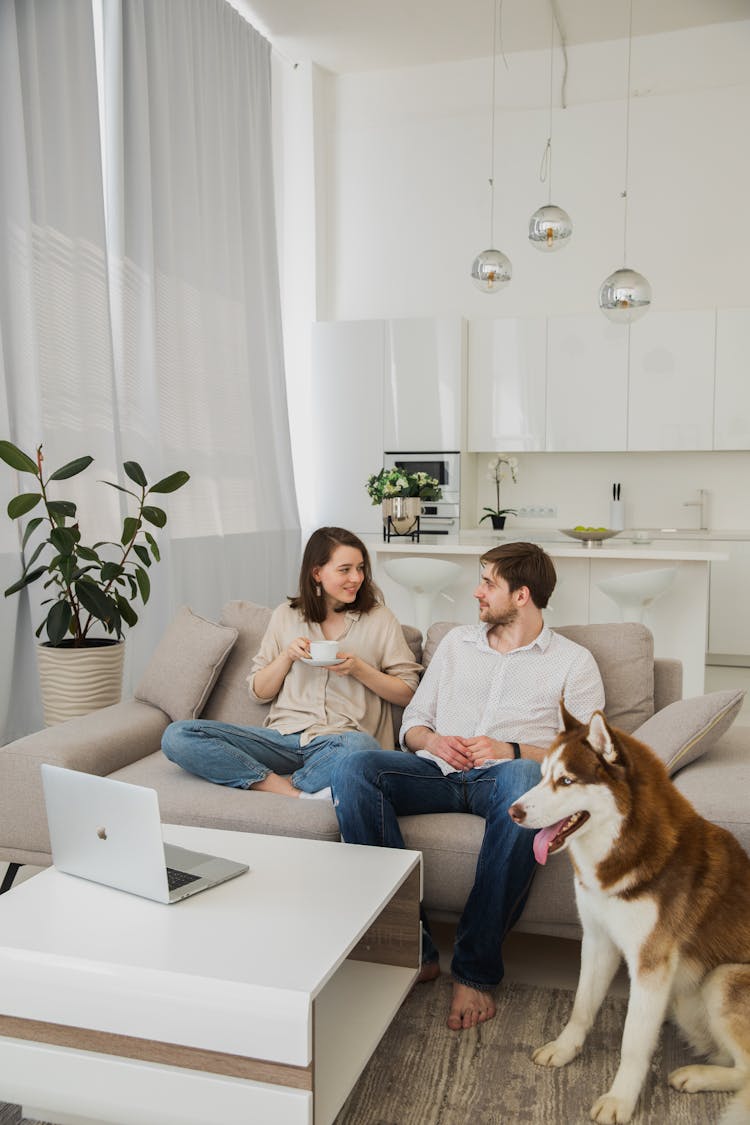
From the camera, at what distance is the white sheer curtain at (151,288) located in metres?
3.97

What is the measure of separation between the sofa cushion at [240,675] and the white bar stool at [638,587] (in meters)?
1.80

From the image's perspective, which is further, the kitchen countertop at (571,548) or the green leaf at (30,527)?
the kitchen countertop at (571,548)

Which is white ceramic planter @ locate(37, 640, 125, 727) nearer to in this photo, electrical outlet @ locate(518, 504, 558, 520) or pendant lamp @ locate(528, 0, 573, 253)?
pendant lamp @ locate(528, 0, 573, 253)

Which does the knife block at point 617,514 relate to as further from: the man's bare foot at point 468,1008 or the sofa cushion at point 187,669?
the man's bare foot at point 468,1008

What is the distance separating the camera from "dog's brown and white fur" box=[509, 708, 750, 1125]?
1.67 meters

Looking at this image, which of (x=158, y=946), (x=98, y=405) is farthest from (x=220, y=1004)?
(x=98, y=405)

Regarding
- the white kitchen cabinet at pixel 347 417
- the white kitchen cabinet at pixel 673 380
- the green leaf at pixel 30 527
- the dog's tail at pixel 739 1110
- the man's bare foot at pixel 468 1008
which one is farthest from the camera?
the white kitchen cabinet at pixel 347 417

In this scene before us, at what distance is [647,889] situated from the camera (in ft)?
5.58

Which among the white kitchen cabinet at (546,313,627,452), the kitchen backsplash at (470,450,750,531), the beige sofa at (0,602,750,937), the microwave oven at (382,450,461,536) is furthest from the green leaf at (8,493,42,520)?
the white kitchen cabinet at (546,313,627,452)

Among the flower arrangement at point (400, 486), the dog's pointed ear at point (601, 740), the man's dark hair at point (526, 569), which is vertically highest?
the flower arrangement at point (400, 486)

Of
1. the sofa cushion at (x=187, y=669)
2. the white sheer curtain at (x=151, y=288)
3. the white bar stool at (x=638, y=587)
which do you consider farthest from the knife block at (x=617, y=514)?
the sofa cushion at (x=187, y=669)

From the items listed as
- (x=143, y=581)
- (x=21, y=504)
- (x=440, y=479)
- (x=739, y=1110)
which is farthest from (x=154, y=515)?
(x=440, y=479)

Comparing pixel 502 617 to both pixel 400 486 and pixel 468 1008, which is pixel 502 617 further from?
pixel 400 486

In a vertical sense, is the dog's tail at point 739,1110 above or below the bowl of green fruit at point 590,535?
below
